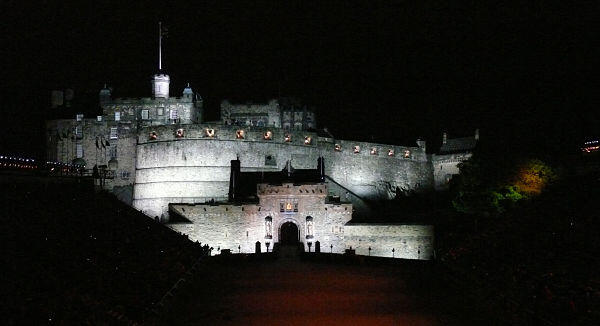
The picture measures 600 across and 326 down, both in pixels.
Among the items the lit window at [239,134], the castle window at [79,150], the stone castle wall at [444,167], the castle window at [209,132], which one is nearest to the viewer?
the castle window at [209,132]

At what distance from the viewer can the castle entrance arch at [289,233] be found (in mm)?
45125

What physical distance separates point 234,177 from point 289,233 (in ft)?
26.6

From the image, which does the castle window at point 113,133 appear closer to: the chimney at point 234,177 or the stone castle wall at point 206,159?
the stone castle wall at point 206,159

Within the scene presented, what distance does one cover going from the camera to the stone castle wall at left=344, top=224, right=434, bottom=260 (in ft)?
148

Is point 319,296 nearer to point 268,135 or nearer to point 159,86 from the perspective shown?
point 268,135

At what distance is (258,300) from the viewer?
24953 millimetres

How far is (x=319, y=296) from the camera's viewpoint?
25578 mm

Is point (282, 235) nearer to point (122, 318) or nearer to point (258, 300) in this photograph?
point (258, 300)

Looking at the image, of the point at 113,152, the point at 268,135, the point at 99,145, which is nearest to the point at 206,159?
the point at 268,135

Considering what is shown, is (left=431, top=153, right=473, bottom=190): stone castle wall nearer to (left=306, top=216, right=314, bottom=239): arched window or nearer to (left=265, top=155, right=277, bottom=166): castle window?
(left=265, top=155, right=277, bottom=166): castle window

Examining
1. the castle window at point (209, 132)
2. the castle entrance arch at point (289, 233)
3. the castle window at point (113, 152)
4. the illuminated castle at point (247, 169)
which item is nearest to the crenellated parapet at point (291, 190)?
the illuminated castle at point (247, 169)

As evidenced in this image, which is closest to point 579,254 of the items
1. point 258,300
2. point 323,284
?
point 323,284

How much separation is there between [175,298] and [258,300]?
9.22ft

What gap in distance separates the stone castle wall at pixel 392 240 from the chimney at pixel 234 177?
29.2 ft
